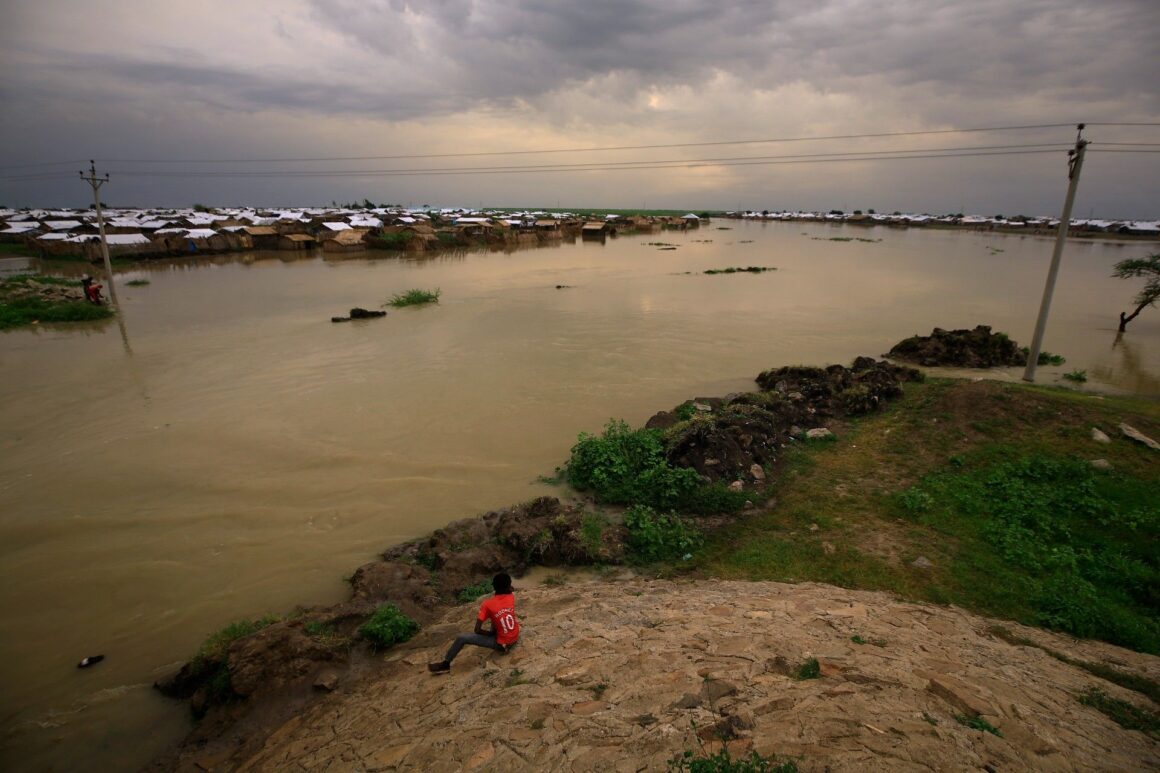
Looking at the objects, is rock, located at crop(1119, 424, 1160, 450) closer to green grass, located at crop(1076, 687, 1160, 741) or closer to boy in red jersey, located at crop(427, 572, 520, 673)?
green grass, located at crop(1076, 687, 1160, 741)

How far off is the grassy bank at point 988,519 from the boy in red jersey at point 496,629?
2722mm

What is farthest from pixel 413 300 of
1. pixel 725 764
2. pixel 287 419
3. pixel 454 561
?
pixel 725 764

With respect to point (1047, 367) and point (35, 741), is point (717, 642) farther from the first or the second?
point (1047, 367)

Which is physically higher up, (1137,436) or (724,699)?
(1137,436)

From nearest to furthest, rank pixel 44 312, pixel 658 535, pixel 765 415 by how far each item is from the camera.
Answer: pixel 658 535 → pixel 765 415 → pixel 44 312

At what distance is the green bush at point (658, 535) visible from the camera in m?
6.39

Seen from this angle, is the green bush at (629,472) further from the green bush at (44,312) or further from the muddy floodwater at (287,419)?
the green bush at (44,312)

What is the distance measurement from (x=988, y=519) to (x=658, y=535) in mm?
4355

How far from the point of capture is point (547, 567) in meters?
6.36

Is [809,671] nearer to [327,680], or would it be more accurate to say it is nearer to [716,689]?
[716,689]

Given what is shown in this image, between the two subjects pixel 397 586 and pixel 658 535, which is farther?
pixel 658 535

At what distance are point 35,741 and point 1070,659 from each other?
8.89 metres

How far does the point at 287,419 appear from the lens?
1066 cm

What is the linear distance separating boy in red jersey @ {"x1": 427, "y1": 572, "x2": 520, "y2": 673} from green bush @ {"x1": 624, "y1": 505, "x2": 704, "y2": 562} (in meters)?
2.36
